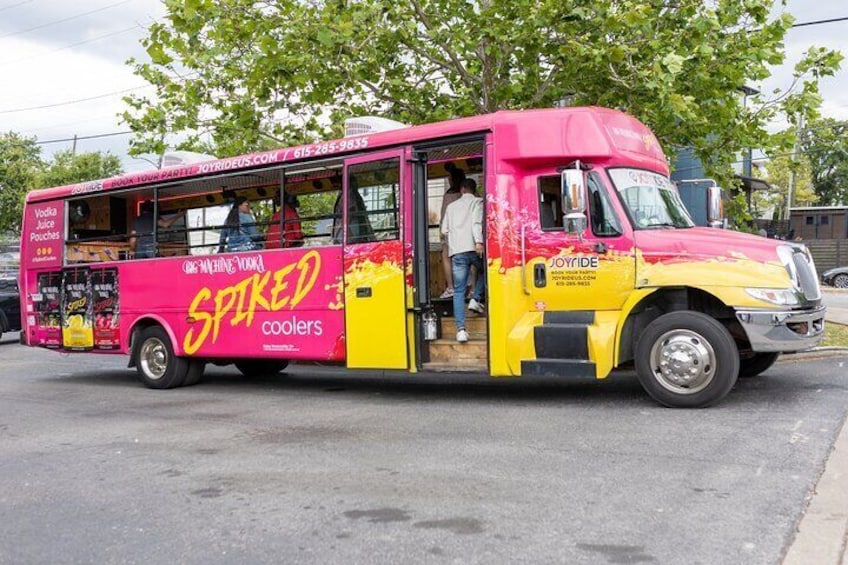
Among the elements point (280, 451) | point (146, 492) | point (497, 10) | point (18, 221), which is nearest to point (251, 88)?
point (497, 10)

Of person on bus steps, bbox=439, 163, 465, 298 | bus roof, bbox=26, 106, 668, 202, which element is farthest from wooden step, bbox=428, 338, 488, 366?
bus roof, bbox=26, 106, 668, 202

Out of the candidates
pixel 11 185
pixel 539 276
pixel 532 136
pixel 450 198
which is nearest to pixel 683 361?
pixel 539 276

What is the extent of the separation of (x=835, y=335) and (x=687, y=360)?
262 inches

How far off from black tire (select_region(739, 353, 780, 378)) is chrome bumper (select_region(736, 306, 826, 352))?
3.99ft

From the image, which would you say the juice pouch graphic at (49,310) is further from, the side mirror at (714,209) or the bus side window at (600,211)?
the side mirror at (714,209)

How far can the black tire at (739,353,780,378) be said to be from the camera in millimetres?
8125

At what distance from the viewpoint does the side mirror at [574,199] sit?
22.9ft

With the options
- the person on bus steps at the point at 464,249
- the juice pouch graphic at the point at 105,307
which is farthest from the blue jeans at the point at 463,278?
the juice pouch graphic at the point at 105,307

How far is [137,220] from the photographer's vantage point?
11148 mm

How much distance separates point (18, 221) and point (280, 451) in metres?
33.7

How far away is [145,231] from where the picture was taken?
10867 millimetres

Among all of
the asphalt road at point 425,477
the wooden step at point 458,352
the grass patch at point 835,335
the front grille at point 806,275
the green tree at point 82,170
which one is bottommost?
the asphalt road at point 425,477

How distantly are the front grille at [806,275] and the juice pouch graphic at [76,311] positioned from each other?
928 centimetres

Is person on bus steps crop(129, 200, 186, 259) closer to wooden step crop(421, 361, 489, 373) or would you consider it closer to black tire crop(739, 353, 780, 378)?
wooden step crop(421, 361, 489, 373)
